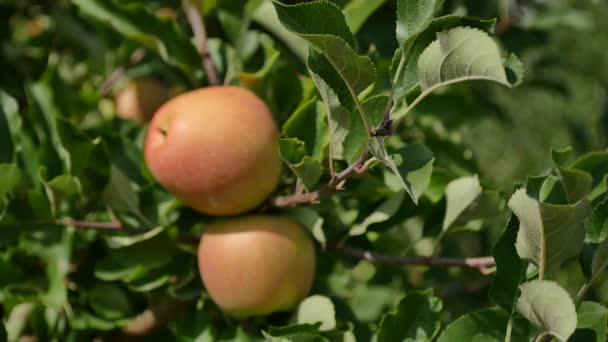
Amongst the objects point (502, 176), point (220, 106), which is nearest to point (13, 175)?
point (220, 106)

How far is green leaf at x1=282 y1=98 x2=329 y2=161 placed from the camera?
0.77 m

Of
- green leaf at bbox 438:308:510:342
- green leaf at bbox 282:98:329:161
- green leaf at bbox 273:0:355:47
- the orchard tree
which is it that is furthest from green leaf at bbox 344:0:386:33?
green leaf at bbox 438:308:510:342

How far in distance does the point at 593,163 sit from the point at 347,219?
283 millimetres

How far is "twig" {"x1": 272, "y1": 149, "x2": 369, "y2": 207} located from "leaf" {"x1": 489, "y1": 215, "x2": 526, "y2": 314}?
0.15m

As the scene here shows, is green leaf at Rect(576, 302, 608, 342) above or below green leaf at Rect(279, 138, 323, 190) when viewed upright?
below

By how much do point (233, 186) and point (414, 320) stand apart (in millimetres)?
225

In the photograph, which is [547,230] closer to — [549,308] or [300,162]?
[549,308]

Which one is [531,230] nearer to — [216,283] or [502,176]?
[216,283]

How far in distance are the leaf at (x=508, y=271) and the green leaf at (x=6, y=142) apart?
57 centimetres

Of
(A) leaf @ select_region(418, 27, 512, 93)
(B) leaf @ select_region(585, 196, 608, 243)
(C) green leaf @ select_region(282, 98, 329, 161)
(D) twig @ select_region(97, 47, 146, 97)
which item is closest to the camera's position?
(A) leaf @ select_region(418, 27, 512, 93)

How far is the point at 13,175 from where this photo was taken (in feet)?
2.75

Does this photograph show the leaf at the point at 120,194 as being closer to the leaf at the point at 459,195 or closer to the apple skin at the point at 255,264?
the apple skin at the point at 255,264

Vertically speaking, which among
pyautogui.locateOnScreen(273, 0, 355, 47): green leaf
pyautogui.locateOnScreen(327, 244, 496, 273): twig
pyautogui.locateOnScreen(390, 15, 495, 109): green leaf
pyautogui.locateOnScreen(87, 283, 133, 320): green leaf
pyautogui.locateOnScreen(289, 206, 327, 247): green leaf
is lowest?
pyautogui.locateOnScreen(87, 283, 133, 320): green leaf

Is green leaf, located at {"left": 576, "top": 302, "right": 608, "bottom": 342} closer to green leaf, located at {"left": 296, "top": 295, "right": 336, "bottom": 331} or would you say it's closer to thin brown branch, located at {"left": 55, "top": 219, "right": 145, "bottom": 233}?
green leaf, located at {"left": 296, "top": 295, "right": 336, "bottom": 331}
